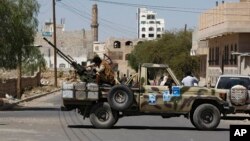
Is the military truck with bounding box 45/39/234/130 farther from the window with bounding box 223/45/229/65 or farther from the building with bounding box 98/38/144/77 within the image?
the building with bounding box 98/38/144/77

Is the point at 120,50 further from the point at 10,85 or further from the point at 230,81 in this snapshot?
the point at 230,81

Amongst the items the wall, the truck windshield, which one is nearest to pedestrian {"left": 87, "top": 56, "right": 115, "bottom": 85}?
the truck windshield

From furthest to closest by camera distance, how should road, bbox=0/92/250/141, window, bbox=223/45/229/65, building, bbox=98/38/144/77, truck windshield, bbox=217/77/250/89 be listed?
building, bbox=98/38/144/77, window, bbox=223/45/229/65, truck windshield, bbox=217/77/250/89, road, bbox=0/92/250/141

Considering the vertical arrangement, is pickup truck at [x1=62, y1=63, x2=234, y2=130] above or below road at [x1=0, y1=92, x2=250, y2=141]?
above

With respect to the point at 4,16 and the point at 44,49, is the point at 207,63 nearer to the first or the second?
the point at 4,16

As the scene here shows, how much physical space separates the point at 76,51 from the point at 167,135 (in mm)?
128852

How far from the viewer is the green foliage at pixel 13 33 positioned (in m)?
30.8

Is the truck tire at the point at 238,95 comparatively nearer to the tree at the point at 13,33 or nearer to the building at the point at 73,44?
the tree at the point at 13,33

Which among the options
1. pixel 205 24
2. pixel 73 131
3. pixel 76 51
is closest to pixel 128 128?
pixel 73 131

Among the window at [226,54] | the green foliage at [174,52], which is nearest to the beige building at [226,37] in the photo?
the window at [226,54]

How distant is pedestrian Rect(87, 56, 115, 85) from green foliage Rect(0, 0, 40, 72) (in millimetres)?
12045

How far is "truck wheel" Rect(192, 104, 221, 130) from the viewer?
1931 centimetres

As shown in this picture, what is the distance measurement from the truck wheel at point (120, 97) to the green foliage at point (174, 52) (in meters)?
61.2

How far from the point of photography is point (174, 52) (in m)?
89.2
